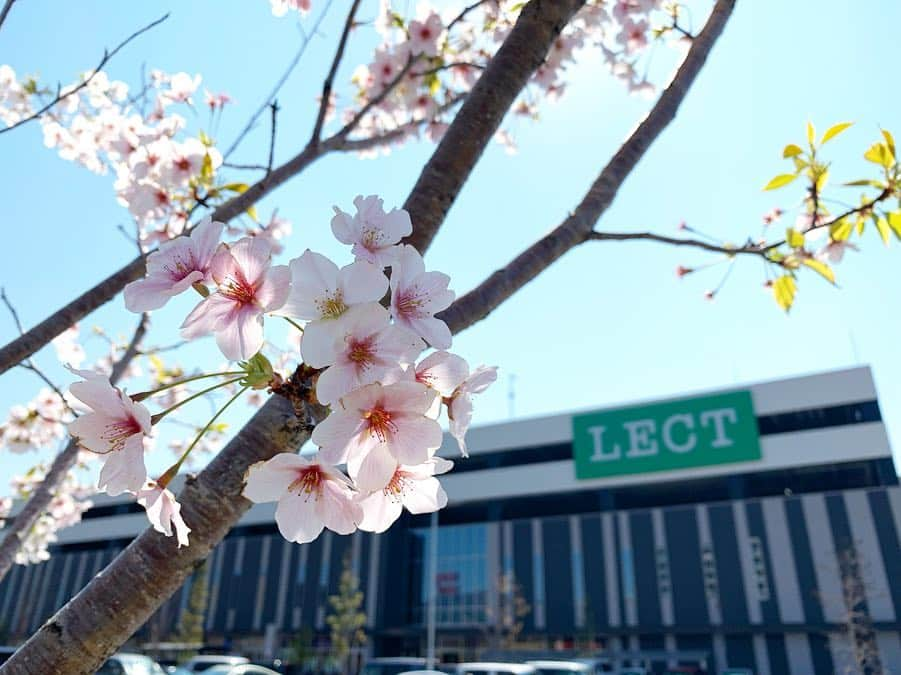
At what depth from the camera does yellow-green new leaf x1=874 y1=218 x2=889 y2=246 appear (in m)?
1.99

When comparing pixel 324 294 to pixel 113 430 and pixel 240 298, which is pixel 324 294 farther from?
pixel 113 430

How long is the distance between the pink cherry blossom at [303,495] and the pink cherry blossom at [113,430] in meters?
0.12

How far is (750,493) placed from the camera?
25.4 metres

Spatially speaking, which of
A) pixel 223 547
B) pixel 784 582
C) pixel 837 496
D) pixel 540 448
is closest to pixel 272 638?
pixel 223 547

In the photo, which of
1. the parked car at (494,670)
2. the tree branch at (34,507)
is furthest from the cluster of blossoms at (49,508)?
the parked car at (494,670)

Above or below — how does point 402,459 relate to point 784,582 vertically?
below

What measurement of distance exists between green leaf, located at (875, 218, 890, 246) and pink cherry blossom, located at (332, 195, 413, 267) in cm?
181

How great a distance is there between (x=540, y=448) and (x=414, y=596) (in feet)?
28.6

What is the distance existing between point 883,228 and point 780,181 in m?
0.33

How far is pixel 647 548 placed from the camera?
2497 centimetres

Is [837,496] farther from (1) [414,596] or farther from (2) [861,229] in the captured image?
(2) [861,229]

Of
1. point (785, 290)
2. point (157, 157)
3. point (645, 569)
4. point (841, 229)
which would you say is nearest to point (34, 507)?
point (157, 157)

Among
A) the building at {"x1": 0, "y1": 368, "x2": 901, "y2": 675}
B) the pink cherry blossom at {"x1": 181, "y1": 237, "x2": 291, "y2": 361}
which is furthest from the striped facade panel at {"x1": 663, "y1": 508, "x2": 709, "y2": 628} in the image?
the pink cherry blossom at {"x1": 181, "y1": 237, "x2": 291, "y2": 361}

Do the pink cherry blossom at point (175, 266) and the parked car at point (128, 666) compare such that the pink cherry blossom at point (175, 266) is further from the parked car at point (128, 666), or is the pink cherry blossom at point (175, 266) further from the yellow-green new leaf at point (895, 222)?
the parked car at point (128, 666)
